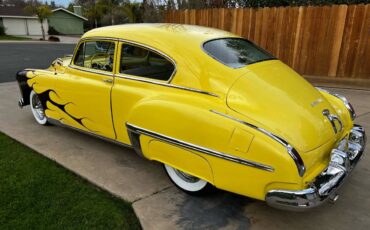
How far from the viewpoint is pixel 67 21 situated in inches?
1813

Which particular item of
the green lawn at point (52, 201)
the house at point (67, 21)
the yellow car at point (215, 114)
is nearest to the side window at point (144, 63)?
the yellow car at point (215, 114)

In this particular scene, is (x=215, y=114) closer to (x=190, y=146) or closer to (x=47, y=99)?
(x=190, y=146)

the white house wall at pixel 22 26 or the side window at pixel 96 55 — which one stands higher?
the side window at pixel 96 55

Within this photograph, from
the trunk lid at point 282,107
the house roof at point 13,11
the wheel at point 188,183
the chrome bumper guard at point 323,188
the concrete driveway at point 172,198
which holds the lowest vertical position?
the concrete driveway at point 172,198

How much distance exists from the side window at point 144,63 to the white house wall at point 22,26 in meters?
43.9

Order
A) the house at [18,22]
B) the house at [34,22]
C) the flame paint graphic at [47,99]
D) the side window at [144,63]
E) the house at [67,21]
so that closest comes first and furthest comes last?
the side window at [144,63]
the flame paint graphic at [47,99]
the house at [18,22]
the house at [34,22]
the house at [67,21]

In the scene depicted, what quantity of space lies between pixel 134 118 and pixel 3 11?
148ft

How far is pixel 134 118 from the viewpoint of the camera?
10.3ft

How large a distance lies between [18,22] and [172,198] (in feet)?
150

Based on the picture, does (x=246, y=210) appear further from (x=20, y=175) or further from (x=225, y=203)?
(x=20, y=175)

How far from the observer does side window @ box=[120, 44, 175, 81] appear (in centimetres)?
322

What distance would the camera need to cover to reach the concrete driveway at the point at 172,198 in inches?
109

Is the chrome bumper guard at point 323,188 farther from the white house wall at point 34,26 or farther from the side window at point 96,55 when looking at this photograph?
the white house wall at point 34,26

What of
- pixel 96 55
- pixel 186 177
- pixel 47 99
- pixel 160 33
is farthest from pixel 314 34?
pixel 47 99
